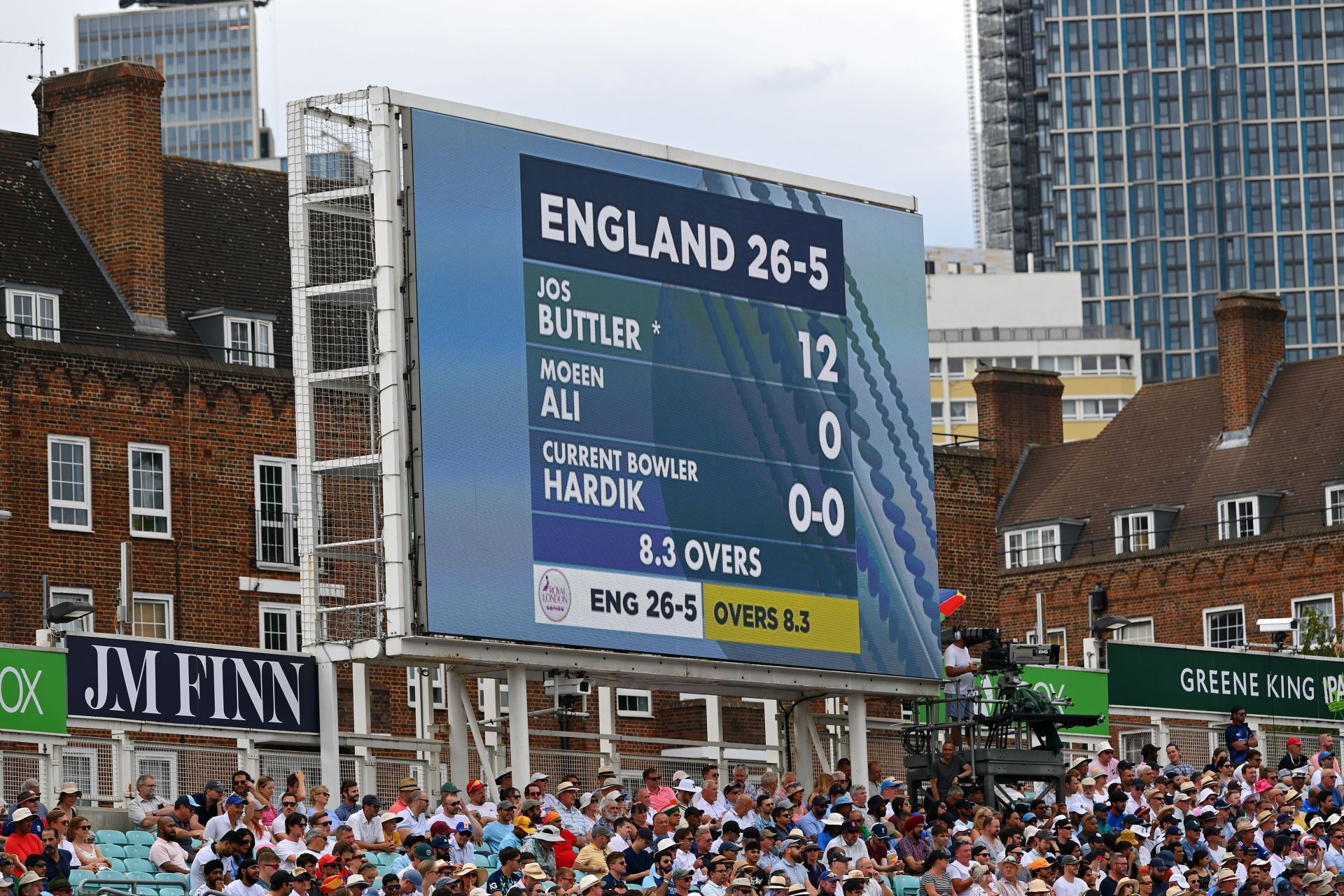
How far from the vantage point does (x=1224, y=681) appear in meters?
36.4

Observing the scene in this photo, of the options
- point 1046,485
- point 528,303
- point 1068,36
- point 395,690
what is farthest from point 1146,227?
point 528,303

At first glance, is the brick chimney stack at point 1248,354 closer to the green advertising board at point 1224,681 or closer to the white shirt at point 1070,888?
the green advertising board at point 1224,681

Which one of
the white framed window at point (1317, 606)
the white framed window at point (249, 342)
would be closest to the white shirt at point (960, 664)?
the white framed window at point (249, 342)

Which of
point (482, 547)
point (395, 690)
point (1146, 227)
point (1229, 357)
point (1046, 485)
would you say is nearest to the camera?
point (482, 547)

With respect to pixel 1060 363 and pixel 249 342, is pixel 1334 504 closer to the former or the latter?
pixel 249 342

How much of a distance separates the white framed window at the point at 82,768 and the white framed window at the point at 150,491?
13053mm

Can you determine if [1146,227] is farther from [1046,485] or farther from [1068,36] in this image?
[1046,485]

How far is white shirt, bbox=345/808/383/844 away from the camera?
2330 cm

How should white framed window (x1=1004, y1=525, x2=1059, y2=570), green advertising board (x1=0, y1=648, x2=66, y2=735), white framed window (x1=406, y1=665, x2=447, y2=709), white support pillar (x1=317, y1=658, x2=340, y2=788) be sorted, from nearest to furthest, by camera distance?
green advertising board (x1=0, y1=648, x2=66, y2=735) → white support pillar (x1=317, y1=658, x2=340, y2=788) → white framed window (x1=406, y1=665, x2=447, y2=709) → white framed window (x1=1004, y1=525, x2=1059, y2=570)

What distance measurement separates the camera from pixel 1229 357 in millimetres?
Result: 57750

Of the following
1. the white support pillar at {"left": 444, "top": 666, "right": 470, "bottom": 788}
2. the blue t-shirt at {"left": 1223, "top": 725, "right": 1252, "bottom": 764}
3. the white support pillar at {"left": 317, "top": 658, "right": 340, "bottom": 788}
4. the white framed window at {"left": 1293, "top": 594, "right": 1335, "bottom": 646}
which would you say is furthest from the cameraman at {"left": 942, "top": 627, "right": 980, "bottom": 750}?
the white framed window at {"left": 1293, "top": 594, "right": 1335, "bottom": 646}

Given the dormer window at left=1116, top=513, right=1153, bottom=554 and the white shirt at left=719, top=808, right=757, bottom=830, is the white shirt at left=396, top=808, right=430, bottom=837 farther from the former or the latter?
the dormer window at left=1116, top=513, right=1153, bottom=554

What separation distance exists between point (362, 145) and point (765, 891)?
8949 mm

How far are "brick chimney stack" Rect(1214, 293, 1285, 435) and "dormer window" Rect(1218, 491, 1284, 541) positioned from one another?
6.09ft
